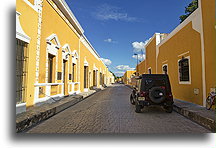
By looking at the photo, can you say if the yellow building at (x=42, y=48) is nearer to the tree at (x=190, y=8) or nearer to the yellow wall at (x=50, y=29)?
the yellow wall at (x=50, y=29)

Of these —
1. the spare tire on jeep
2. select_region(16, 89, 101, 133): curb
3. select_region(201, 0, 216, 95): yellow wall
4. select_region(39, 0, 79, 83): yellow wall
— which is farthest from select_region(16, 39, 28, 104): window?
select_region(201, 0, 216, 95): yellow wall

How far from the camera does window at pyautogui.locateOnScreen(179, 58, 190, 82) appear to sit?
8.79 meters

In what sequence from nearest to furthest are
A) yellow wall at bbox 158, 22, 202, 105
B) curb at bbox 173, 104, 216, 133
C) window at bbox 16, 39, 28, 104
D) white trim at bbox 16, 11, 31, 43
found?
1. curb at bbox 173, 104, 216, 133
2. white trim at bbox 16, 11, 31, 43
3. window at bbox 16, 39, 28, 104
4. yellow wall at bbox 158, 22, 202, 105

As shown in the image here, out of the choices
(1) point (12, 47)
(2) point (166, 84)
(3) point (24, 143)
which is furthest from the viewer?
(2) point (166, 84)

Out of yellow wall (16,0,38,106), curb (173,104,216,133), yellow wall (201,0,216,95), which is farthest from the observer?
yellow wall (201,0,216,95)

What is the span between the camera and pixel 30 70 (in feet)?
21.2

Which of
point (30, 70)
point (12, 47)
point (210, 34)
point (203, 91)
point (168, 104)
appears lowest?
point (168, 104)

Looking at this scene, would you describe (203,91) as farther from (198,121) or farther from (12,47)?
(12,47)

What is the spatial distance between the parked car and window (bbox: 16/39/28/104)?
4881mm

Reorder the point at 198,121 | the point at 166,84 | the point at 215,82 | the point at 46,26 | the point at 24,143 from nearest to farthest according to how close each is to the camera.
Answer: the point at 24,143 < the point at 198,121 < the point at 215,82 < the point at 166,84 < the point at 46,26

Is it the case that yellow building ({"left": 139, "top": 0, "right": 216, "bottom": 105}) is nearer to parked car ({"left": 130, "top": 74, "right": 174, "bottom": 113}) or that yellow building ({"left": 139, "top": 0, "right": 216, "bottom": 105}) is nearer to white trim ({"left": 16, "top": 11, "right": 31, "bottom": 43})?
parked car ({"left": 130, "top": 74, "right": 174, "bottom": 113})

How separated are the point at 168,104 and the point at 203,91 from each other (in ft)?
6.38

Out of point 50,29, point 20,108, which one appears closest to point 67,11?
point 50,29

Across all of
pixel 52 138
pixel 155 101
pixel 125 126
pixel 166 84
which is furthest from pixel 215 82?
pixel 52 138
